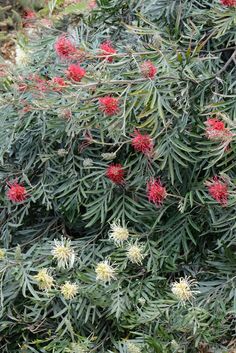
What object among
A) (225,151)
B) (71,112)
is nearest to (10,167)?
(71,112)

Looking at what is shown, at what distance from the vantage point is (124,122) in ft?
8.53

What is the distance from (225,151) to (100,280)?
2.54 feet

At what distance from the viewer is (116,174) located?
2.84m

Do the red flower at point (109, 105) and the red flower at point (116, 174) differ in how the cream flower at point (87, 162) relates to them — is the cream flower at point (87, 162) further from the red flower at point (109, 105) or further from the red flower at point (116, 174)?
the red flower at point (109, 105)

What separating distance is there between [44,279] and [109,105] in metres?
0.76

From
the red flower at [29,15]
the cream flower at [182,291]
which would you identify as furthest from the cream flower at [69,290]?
the red flower at [29,15]

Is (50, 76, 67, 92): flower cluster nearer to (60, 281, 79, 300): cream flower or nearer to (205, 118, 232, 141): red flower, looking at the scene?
(205, 118, 232, 141): red flower

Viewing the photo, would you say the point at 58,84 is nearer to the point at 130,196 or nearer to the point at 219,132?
the point at 130,196

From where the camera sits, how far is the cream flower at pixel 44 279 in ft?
8.64

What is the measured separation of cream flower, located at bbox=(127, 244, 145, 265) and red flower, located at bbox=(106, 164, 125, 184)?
31cm

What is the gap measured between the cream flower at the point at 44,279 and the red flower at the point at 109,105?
714 mm

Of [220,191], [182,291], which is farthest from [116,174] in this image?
[182,291]

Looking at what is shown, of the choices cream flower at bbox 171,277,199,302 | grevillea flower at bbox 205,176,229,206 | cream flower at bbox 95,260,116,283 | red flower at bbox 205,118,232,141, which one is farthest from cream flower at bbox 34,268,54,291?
red flower at bbox 205,118,232,141

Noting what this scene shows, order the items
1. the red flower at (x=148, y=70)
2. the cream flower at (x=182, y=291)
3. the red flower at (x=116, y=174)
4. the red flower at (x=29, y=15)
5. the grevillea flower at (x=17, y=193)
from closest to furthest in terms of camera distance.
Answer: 1. the cream flower at (x=182, y=291)
2. the red flower at (x=148, y=70)
3. the red flower at (x=116, y=174)
4. the grevillea flower at (x=17, y=193)
5. the red flower at (x=29, y=15)
